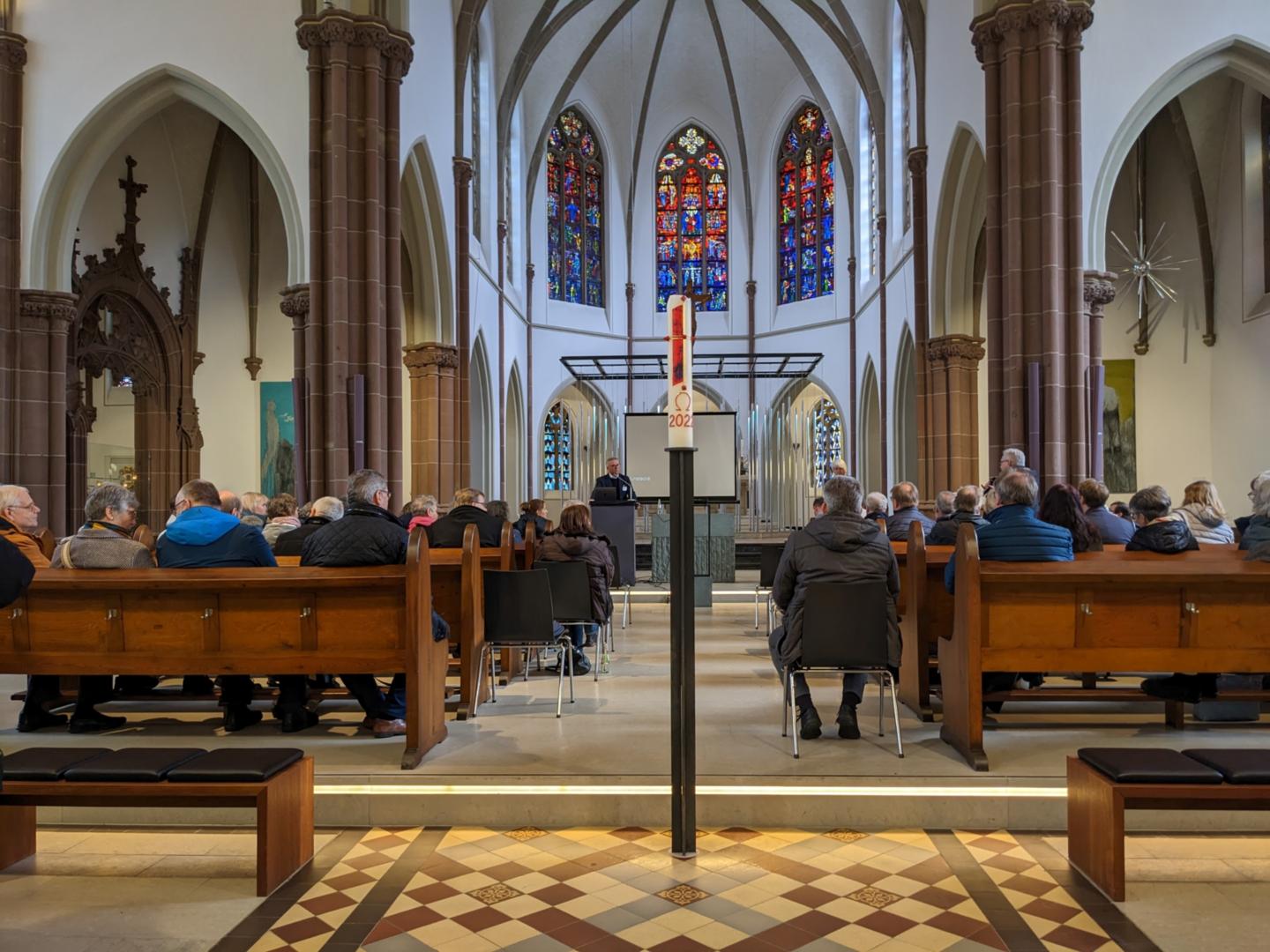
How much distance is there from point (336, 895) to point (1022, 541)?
3452 mm

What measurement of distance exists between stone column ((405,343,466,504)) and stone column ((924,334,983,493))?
23.8 feet

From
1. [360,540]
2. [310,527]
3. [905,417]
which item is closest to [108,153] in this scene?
[310,527]

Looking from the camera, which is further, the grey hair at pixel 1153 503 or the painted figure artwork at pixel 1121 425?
the painted figure artwork at pixel 1121 425

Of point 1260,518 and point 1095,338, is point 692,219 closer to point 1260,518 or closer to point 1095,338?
point 1095,338

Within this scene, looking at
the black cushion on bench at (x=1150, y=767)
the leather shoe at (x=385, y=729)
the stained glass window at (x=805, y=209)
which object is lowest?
the leather shoe at (x=385, y=729)

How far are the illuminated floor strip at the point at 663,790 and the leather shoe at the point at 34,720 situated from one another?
78.0 inches

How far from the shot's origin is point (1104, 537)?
7.28 meters

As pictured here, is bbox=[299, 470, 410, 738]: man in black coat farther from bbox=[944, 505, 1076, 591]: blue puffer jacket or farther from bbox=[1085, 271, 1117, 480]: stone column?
bbox=[1085, 271, 1117, 480]: stone column

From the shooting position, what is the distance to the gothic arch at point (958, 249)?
15.1 m

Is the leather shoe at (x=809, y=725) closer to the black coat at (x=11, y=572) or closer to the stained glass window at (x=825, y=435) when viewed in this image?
the black coat at (x=11, y=572)

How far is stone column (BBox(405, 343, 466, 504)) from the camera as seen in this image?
16.5 meters

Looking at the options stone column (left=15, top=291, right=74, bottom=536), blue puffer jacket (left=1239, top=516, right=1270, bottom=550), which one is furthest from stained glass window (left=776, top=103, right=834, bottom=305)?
blue puffer jacket (left=1239, top=516, right=1270, bottom=550)

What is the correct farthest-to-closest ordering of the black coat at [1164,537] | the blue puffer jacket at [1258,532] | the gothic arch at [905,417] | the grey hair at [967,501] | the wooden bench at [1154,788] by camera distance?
the gothic arch at [905,417] < the grey hair at [967,501] < the black coat at [1164,537] < the blue puffer jacket at [1258,532] < the wooden bench at [1154,788]

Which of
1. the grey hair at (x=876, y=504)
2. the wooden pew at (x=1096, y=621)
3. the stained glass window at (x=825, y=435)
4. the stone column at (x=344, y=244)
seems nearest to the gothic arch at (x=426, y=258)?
the stone column at (x=344, y=244)
